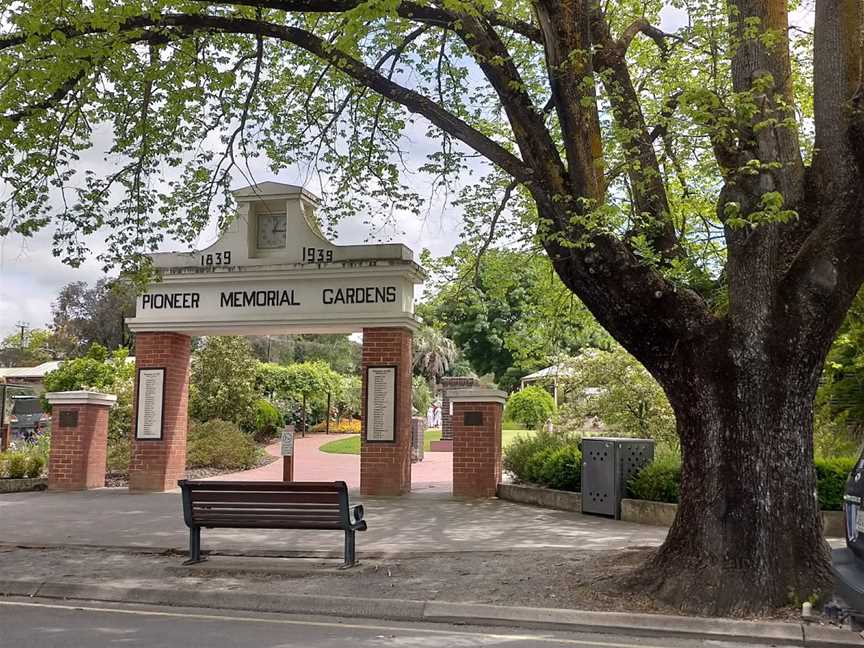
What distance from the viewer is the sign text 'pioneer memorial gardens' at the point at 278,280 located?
14.6 meters

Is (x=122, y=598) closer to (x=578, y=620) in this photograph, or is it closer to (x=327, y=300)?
(x=578, y=620)

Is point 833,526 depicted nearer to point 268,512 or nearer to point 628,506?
point 628,506

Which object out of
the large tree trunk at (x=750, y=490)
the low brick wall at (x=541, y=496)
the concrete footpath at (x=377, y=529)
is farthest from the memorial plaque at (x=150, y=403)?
the large tree trunk at (x=750, y=490)

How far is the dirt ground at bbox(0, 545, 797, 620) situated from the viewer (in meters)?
7.33

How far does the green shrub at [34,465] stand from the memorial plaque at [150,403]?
2.69 meters

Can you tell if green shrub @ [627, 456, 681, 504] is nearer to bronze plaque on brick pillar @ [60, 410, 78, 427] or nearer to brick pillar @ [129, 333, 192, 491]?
brick pillar @ [129, 333, 192, 491]

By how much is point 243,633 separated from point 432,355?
45.1 meters

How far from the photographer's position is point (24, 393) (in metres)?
35.0

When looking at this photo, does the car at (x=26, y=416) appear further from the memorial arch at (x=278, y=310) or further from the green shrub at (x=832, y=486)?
the green shrub at (x=832, y=486)

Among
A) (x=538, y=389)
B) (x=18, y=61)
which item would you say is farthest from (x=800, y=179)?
(x=538, y=389)

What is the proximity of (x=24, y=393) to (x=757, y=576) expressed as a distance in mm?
34189

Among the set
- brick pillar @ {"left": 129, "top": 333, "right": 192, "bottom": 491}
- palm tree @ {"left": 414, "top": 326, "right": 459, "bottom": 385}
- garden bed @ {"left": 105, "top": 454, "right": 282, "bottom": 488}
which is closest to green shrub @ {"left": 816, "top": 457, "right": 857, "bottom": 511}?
brick pillar @ {"left": 129, "top": 333, "right": 192, "bottom": 491}

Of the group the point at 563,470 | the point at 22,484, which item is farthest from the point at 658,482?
the point at 22,484

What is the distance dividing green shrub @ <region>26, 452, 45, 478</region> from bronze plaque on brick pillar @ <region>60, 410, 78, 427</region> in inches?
51.3
